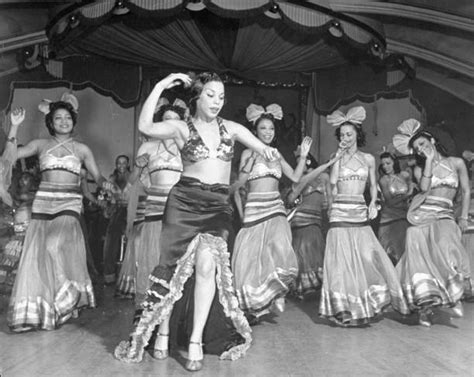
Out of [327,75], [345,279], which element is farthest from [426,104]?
[345,279]

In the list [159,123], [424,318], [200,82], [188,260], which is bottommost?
[424,318]

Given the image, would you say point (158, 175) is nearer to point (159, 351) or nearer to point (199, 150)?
point (199, 150)

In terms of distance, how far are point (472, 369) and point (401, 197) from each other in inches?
125

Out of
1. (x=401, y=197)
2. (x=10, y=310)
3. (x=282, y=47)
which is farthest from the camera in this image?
(x=401, y=197)

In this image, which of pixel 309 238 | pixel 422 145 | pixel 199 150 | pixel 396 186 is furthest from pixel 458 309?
pixel 199 150

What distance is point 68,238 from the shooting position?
4.16 metres

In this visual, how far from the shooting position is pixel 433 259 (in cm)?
436

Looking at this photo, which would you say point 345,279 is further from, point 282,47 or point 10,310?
point 10,310

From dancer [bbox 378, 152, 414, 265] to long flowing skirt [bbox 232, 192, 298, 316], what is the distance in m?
1.86

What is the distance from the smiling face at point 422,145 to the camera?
448cm

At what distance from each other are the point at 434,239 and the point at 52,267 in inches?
115

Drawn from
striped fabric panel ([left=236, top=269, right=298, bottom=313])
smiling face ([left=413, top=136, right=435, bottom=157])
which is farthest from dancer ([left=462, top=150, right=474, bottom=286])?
striped fabric panel ([left=236, top=269, right=298, bottom=313])

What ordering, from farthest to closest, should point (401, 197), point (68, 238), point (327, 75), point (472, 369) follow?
point (327, 75)
point (401, 197)
point (68, 238)
point (472, 369)

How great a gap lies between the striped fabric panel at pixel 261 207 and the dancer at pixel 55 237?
1.24 m
